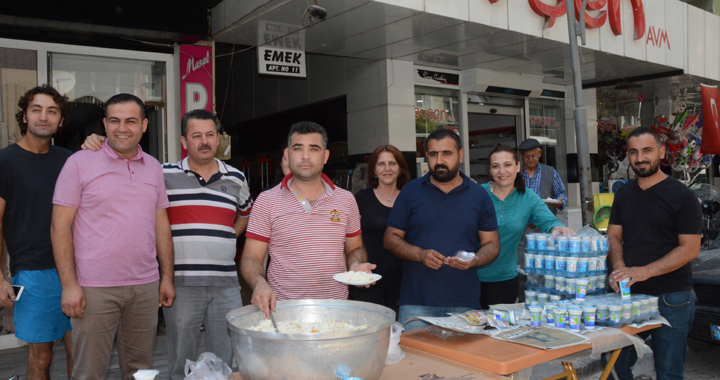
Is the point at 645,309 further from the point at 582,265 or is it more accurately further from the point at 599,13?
the point at 599,13

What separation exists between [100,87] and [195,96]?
3.49ft

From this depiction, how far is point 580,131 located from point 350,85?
12.6 feet

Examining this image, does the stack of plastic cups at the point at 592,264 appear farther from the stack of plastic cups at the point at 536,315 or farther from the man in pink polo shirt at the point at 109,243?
the man in pink polo shirt at the point at 109,243

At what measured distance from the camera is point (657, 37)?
10281mm

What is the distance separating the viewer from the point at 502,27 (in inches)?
288

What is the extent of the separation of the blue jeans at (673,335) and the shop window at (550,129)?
808 cm

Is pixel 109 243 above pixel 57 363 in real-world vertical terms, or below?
above

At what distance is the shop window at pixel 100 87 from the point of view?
19.7 feet

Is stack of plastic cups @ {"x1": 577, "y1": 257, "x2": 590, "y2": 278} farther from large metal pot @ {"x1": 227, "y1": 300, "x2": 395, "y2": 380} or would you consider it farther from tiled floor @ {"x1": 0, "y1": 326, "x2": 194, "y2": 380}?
tiled floor @ {"x1": 0, "y1": 326, "x2": 194, "y2": 380}

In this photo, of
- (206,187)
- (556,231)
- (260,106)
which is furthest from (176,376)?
(260,106)

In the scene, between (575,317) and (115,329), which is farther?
(115,329)

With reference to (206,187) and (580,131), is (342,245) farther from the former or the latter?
(580,131)

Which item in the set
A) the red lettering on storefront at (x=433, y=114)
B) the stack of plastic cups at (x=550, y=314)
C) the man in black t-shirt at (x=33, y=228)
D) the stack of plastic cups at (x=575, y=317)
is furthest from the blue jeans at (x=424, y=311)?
the red lettering on storefront at (x=433, y=114)

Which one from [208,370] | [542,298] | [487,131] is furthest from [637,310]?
[487,131]
